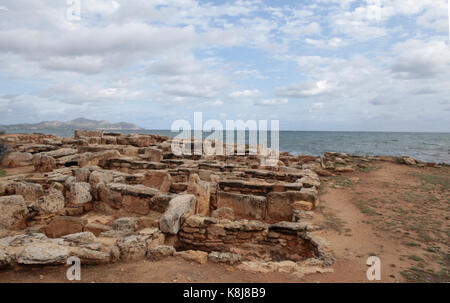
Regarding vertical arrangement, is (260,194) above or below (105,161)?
below

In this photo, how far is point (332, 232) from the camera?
234 inches

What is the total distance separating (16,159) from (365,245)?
1515 cm

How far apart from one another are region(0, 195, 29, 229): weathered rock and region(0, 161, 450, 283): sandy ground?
2.68 m

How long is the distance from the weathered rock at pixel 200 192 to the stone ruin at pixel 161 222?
3 cm

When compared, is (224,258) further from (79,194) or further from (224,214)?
(79,194)

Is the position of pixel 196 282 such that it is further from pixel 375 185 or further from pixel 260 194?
pixel 375 185

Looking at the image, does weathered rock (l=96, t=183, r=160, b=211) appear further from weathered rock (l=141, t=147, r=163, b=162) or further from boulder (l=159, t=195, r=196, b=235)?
weathered rock (l=141, t=147, r=163, b=162)

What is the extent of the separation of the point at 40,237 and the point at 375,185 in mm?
11173

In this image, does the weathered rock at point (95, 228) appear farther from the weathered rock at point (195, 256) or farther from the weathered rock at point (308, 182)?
the weathered rock at point (308, 182)

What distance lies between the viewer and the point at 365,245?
524cm

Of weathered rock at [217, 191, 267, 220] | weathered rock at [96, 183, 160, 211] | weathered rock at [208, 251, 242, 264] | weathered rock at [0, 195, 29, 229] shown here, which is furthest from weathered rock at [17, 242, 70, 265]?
weathered rock at [217, 191, 267, 220]

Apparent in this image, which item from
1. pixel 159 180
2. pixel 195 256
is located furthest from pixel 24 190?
pixel 195 256

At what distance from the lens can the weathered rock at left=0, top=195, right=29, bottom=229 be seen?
573cm
